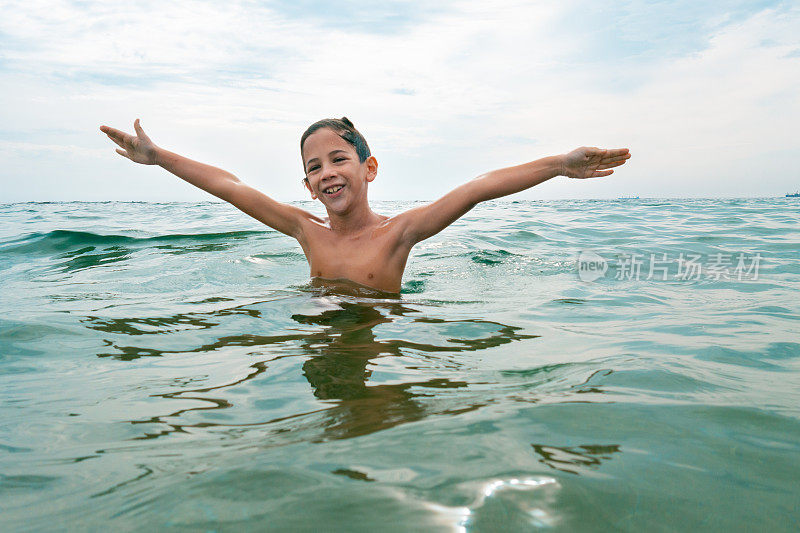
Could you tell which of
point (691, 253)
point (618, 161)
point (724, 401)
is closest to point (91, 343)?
point (724, 401)

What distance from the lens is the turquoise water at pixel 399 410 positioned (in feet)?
3.97

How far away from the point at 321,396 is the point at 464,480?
795 mm

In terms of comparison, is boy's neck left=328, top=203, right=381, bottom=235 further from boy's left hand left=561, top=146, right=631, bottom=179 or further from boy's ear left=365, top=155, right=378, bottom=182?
boy's left hand left=561, top=146, right=631, bottom=179

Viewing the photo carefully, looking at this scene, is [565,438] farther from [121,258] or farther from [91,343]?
[121,258]

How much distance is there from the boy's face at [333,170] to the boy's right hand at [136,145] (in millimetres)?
1274

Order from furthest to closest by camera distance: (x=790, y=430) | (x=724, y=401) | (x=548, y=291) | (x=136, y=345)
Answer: (x=548, y=291) → (x=136, y=345) → (x=724, y=401) → (x=790, y=430)

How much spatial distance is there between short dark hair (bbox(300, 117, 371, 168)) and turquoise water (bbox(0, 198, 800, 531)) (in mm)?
1109

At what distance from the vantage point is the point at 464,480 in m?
1.28

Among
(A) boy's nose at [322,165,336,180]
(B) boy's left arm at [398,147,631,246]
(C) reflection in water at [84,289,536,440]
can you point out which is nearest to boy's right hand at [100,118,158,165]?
(A) boy's nose at [322,165,336,180]

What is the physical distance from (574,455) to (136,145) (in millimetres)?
4131

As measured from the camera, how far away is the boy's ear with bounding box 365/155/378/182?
14.5 feet

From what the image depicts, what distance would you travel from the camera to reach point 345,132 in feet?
13.6

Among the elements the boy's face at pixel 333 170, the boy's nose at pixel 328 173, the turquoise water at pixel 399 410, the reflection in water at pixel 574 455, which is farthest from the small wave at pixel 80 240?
the reflection in water at pixel 574 455

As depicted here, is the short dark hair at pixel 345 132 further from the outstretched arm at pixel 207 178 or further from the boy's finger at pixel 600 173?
the boy's finger at pixel 600 173
